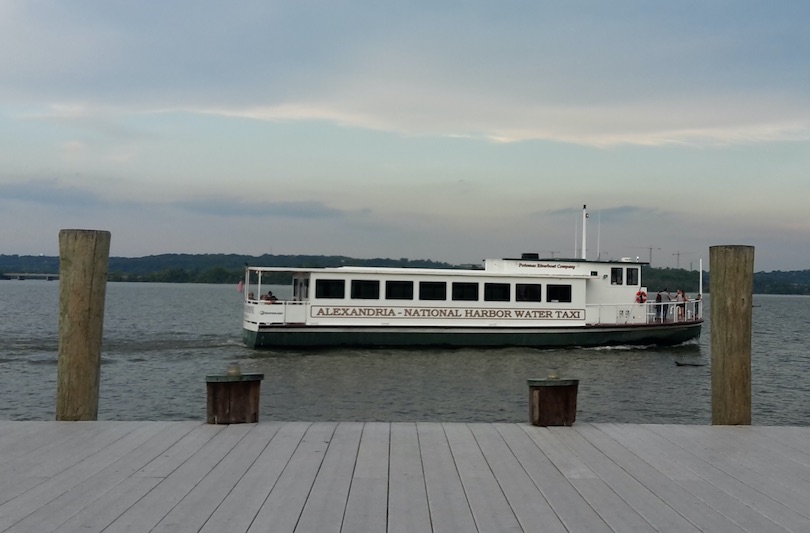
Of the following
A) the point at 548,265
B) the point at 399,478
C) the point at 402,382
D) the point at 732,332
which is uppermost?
the point at 548,265

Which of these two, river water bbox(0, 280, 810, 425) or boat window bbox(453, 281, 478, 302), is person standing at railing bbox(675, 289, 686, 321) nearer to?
river water bbox(0, 280, 810, 425)

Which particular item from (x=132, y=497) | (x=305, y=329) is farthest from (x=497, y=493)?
(x=305, y=329)

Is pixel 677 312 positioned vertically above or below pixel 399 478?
above

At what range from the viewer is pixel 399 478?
532 cm

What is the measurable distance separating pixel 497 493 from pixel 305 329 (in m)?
22.3

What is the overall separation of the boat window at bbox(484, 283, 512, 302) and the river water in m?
1.93

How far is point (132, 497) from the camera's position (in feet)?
15.8

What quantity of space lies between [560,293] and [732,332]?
71.2 feet

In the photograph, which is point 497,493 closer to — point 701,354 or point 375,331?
point 375,331

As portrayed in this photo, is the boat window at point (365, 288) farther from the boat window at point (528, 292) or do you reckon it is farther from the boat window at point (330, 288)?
the boat window at point (528, 292)

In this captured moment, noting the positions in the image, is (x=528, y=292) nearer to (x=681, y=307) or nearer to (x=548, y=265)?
(x=548, y=265)

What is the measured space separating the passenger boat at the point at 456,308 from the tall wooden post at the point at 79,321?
1954 cm

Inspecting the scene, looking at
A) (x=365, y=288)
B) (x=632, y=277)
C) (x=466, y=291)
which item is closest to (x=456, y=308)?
(x=466, y=291)

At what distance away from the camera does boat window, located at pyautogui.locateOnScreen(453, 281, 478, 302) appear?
28062 millimetres
